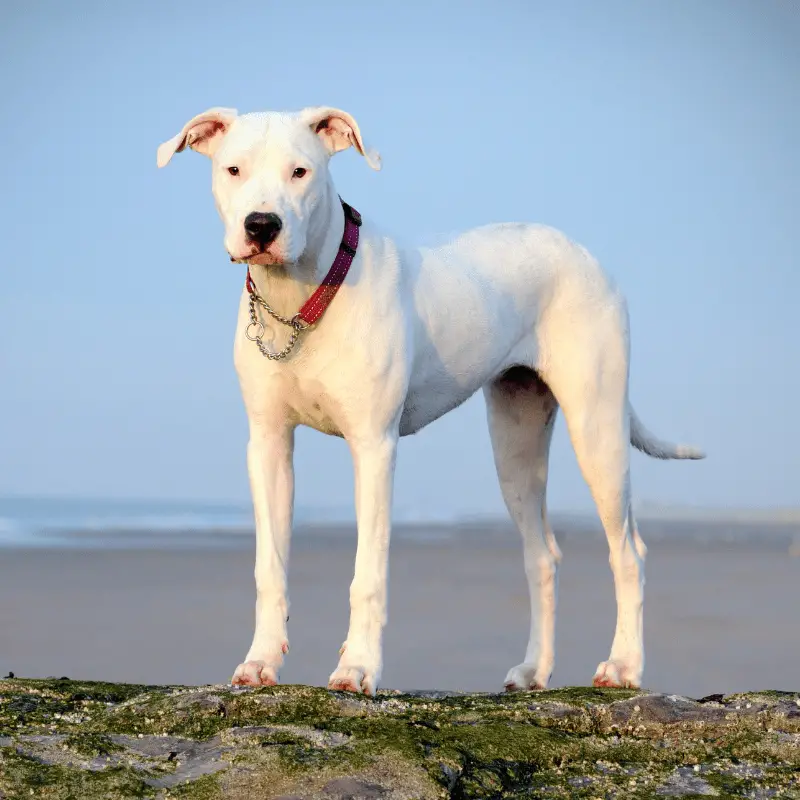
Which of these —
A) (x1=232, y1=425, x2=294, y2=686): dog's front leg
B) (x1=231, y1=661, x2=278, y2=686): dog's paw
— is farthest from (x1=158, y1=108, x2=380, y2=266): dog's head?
(x1=231, y1=661, x2=278, y2=686): dog's paw

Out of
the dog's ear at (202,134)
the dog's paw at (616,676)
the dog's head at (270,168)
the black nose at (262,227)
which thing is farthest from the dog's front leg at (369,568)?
the dog's paw at (616,676)

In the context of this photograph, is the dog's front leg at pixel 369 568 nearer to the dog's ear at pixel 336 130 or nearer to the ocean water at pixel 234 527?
the dog's ear at pixel 336 130

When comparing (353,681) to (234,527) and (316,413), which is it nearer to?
(316,413)

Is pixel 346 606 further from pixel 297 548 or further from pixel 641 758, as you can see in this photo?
pixel 641 758

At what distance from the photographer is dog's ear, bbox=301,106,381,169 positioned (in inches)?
230

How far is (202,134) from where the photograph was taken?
5965 mm

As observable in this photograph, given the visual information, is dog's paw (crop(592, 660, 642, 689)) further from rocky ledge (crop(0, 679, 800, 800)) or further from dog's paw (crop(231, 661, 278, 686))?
dog's paw (crop(231, 661, 278, 686))

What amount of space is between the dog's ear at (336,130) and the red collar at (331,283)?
0.31 metres

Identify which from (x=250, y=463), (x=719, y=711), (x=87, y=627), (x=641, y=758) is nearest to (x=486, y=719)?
(x=641, y=758)

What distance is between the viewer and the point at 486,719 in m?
5.25

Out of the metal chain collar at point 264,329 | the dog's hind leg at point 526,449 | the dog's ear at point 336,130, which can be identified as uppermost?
the dog's ear at point 336,130

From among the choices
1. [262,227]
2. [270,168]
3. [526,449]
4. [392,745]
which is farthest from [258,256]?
[526,449]

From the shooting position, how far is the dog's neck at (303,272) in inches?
234

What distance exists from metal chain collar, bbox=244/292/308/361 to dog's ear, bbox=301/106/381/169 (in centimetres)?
79
